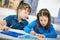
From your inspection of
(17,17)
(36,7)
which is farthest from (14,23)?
(36,7)

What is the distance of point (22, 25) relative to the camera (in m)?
1.35

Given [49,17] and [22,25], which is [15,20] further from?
[49,17]

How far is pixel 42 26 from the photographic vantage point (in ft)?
4.48

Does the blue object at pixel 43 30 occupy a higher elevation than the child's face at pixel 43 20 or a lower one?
lower

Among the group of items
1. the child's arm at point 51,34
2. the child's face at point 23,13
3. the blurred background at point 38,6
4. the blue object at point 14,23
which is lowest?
the child's arm at point 51,34

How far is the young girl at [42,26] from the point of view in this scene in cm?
134

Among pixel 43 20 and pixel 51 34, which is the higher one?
pixel 43 20

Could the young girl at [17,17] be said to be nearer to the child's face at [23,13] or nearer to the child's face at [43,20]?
the child's face at [23,13]

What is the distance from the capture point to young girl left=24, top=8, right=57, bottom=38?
4.41ft

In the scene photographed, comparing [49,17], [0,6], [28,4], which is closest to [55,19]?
[49,17]

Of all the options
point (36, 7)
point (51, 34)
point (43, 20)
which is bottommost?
point (51, 34)

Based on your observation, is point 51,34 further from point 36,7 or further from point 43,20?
point 36,7

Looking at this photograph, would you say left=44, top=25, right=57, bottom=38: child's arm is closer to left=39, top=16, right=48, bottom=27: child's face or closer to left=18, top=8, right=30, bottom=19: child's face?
left=39, top=16, right=48, bottom=27: child's face

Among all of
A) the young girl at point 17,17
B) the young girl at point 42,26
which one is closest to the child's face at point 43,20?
the young girl at point 42,26
